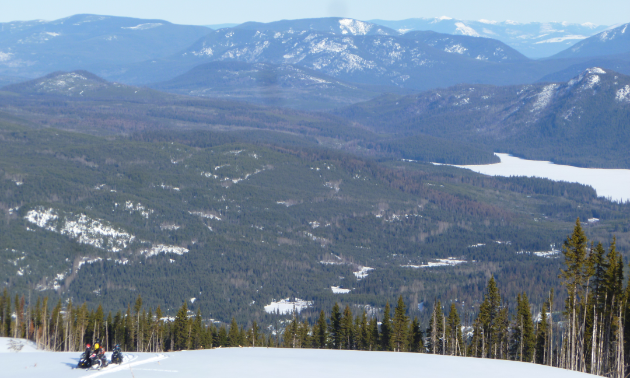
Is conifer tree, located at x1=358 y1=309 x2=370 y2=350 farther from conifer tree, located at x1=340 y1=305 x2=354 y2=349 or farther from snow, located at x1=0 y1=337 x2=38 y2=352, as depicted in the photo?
snow, located at x1=0 y1=337 x2=38 y2=352

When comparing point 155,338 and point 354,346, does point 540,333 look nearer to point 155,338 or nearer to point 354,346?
point 354,346

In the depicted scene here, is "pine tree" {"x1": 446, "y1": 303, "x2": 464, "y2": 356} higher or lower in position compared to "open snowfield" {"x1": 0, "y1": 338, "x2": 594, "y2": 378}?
lower

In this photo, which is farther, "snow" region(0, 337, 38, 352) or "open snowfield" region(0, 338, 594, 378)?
"snow" region(0, 337, 38, 352)

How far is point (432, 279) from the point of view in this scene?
195750 mm

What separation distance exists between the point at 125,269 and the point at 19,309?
76.5m

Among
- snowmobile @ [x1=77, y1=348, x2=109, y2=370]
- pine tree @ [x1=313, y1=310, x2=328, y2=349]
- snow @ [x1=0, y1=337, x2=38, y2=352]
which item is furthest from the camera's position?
pine tree @ [x1=313, y1=310, x2=328, y2=349]

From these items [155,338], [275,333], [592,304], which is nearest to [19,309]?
[155,338]

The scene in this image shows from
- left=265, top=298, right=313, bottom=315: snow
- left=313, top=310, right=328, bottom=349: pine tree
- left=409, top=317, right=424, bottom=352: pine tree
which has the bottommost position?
left=265, top=298, right=313, bottom=315: snow

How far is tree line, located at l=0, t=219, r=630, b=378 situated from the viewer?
3115 inches

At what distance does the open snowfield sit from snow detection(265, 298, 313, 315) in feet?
329

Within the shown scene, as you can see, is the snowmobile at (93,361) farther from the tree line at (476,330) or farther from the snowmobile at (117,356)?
the tree line at (476,330)

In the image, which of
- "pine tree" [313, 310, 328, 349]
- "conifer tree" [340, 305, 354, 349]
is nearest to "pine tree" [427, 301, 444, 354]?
"conifer tree" [340, 305, 354, 349]

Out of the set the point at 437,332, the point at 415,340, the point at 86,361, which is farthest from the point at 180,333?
the point at 86,361

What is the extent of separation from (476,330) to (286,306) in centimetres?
8074
